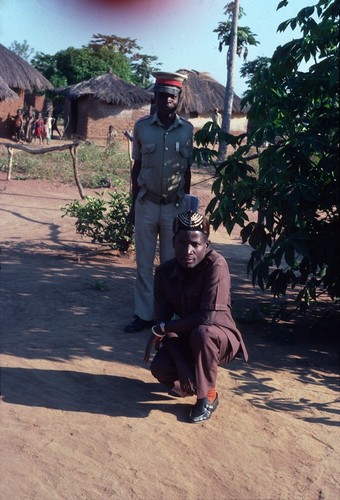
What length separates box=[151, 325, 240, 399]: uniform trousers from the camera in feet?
11.1

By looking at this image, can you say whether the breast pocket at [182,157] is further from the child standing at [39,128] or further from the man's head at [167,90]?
the child standing at [39,128]

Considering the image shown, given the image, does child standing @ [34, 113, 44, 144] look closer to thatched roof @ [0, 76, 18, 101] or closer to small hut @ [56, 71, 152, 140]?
small hut @ [56, 71, 152, 140]

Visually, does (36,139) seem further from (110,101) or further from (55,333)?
(55,333)

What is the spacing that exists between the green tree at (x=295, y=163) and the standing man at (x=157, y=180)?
0.93ft

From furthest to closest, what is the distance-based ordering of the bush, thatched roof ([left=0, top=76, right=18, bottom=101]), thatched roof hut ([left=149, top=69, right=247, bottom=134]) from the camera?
thatched roof hut ([left=149, top=69, right=247, bottom=134])
thatched roof ([left=0, top=76, right=18, bottom=101])
the bush

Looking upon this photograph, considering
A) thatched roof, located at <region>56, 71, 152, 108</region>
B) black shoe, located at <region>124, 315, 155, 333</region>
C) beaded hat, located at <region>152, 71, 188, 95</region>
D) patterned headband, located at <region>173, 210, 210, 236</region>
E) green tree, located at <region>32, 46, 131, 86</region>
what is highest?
green tree, located at <region>32, 46, 131, 86</region>

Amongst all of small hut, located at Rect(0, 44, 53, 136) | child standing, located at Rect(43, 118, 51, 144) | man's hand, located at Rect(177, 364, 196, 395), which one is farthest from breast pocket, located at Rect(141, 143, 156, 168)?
child standing, located at Rect(43, 118, 51, 144)

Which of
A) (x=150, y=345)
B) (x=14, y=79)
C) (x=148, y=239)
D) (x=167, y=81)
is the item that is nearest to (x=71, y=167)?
(x=14, y=79)

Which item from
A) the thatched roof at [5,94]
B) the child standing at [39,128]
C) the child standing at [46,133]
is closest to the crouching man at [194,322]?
the thatched roof at [5,94]

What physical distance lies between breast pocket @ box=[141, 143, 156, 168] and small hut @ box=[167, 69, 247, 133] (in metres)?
21.2

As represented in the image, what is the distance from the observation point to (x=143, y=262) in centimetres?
477

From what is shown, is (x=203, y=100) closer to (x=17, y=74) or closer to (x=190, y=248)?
(x=17, y=74)

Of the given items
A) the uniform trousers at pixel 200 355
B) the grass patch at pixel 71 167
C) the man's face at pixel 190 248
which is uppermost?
the grass patch at pixel 71 167

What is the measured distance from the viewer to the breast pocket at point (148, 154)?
461 centimetres
